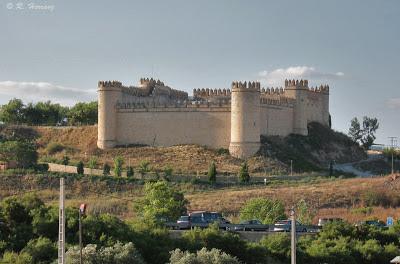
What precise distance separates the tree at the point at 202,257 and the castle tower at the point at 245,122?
35761 mm

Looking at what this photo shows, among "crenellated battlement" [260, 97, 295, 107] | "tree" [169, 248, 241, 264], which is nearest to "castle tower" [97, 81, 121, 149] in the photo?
"crenellated battlement" [260, 97, 295, 107]

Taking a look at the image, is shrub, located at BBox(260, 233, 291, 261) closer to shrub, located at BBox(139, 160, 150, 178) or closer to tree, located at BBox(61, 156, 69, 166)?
shrub, located at BBox(139, 160, 150, 178)

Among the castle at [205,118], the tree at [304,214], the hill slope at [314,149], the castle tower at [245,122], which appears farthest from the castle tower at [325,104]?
the tree at [304,214]

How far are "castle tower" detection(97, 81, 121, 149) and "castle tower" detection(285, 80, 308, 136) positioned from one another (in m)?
13.6

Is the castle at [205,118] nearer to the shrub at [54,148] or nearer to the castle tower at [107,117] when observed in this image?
the castle tower at [107,117]

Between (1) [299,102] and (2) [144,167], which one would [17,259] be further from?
(1) [299,102]

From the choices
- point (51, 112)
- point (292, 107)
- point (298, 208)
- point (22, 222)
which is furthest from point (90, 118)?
point (22, 222)

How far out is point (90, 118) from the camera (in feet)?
267

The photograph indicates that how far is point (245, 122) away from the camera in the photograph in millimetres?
62500

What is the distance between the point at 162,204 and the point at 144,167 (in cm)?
1818

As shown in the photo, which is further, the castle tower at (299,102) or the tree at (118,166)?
the castle tower at (299,102)

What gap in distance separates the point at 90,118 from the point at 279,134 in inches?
788

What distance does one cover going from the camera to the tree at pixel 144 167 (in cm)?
5875

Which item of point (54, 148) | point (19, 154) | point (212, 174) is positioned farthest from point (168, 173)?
point (54, 148)
